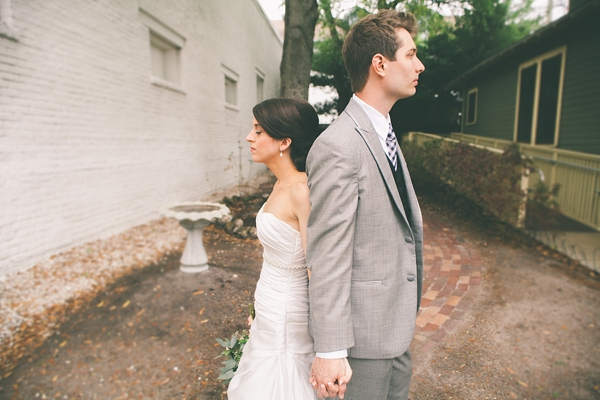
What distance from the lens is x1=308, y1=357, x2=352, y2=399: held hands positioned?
4.32 ft

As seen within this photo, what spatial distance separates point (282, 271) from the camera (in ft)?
5.58

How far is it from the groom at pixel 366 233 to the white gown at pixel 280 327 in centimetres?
26

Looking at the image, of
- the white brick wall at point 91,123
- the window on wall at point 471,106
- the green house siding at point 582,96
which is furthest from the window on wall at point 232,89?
the window on wall at point 471,106

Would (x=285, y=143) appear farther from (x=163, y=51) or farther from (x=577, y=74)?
(x=577, y=74)

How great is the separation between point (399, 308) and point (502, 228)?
5489 millimetres

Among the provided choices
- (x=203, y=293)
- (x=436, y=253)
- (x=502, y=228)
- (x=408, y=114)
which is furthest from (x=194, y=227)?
(x=408, y=114)

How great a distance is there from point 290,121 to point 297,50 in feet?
16.8

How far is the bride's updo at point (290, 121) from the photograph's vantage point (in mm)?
1712

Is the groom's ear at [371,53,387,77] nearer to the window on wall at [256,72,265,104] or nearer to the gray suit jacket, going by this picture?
the gray suit jacket

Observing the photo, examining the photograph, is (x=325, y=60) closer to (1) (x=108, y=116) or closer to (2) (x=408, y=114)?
(2) (x=408, y=114)

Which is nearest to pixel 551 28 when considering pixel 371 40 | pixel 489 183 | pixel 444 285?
pixel 489 183

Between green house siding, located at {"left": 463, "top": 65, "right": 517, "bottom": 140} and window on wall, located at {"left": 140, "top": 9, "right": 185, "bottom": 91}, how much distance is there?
938cm

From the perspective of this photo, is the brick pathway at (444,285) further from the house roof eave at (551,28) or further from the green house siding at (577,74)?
the house roof eave at (551,28)

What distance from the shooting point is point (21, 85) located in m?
4.31
